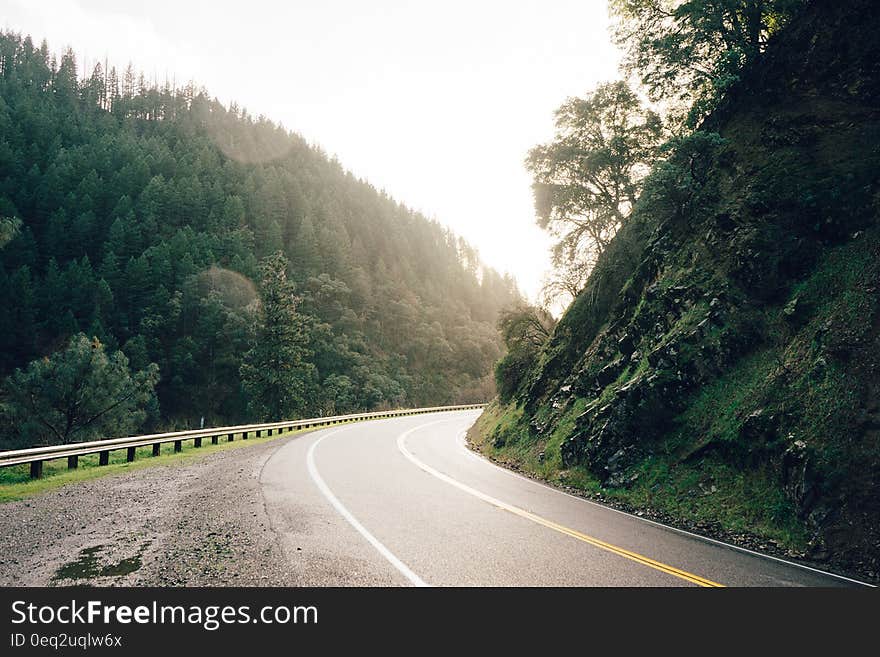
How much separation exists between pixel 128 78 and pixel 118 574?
20417 centimetres

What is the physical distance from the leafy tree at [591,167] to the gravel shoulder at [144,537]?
21.2 meters

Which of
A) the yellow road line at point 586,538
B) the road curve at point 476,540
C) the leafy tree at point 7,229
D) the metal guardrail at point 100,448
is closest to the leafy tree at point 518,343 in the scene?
the metal guardrail at point 100,448

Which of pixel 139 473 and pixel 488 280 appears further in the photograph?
pixel 488 280

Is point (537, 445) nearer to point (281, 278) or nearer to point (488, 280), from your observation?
point (281, 278)

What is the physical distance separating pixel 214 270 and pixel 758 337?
76662mm

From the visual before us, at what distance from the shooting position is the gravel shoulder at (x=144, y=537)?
5.11 meters

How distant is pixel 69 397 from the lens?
35.3 meters

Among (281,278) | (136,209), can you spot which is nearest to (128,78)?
(136,209)

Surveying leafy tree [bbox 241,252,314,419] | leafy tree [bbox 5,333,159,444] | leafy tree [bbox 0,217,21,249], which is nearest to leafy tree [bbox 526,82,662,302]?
leafy tree [bbox 0,217,21,249]

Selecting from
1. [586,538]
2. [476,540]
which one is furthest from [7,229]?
[586,538]

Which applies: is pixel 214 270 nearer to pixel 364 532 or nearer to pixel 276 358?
pixel 276 358

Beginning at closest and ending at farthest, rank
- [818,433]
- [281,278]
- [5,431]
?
[818,433] → [5,431] → [281,278]

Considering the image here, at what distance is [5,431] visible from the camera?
3550cm

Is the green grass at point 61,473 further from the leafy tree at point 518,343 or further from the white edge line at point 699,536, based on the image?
the leafy tree at point 518,343
